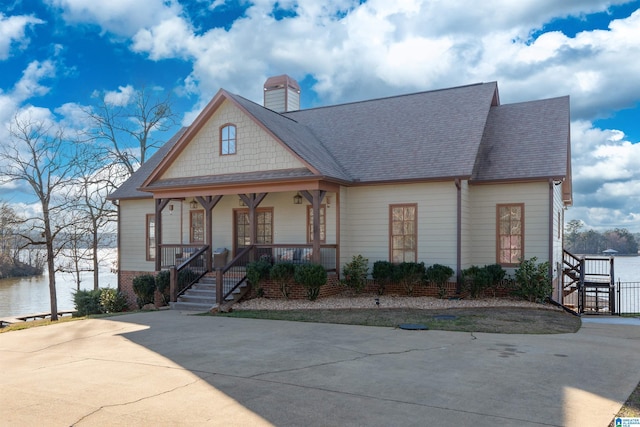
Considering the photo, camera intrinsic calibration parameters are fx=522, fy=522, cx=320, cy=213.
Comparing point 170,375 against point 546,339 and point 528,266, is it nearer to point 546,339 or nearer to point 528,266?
point 546,339

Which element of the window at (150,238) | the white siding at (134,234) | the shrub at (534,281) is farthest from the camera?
the white siding at (134,234)

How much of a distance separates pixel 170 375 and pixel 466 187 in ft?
37.0

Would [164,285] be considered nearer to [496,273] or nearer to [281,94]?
[496,273]

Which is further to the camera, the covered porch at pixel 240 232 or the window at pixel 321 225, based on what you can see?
the window at pixel 321 225

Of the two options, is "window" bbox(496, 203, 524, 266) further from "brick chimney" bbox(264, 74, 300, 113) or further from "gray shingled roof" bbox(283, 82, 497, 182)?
"brick chimney" bbox(264, 74, 300, 113)

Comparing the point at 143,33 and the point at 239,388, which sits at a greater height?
the point at 143,33

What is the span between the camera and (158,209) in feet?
59.0

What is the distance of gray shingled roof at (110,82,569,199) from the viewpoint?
50.9 feet

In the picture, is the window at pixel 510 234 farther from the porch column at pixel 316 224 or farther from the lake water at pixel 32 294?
the lake water at pixel 32 294

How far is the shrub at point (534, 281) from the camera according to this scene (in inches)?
569

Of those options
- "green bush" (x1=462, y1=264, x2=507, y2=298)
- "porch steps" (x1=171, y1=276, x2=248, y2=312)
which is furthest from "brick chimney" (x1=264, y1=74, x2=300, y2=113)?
"green bush" (x1=462, y1=264, x2=507, y2=298)

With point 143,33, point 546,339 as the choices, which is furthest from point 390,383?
point 143,33

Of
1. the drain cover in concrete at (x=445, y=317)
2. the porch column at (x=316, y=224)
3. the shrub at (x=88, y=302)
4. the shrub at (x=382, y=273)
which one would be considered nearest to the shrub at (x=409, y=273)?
the shrub at (x=382, y=273)

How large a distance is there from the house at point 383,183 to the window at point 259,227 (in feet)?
0.13
